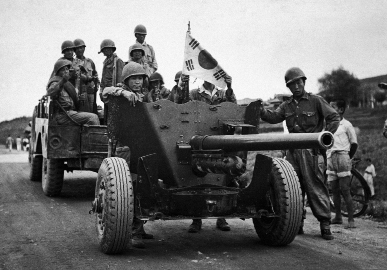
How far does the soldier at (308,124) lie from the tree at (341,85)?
173 ft

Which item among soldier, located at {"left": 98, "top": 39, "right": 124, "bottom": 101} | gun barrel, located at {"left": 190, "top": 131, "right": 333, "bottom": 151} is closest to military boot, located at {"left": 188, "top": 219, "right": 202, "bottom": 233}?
gun barrel, located at {"left": 190, "top": 131, "right": 333, "bottom": 151}

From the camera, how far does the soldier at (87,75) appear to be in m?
11.4

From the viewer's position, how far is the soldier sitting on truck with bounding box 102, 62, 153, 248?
652cm

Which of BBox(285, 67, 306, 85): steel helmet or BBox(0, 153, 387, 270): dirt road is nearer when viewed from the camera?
BBox(0, 153, 387, 270): dirt road

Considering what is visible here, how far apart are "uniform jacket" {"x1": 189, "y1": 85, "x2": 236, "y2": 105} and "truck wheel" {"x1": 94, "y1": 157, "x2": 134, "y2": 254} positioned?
8.28 ft

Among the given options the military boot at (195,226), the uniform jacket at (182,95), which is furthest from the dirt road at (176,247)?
the uniform jacket at (182,95)

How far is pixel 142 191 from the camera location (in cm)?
611

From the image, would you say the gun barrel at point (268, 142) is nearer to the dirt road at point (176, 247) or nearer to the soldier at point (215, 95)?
the dirt road at point (176, 247)

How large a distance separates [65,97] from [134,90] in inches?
153

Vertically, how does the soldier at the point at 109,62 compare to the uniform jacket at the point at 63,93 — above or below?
above

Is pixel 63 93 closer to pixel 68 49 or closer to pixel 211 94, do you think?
pixel 68 49

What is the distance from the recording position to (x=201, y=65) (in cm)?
804

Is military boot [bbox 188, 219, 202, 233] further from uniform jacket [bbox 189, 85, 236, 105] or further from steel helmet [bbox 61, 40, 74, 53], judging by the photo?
steel helmet [bbox 61, 40, 74, 53]

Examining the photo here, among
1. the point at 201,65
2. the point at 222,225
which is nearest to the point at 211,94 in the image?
the point at 201,65
